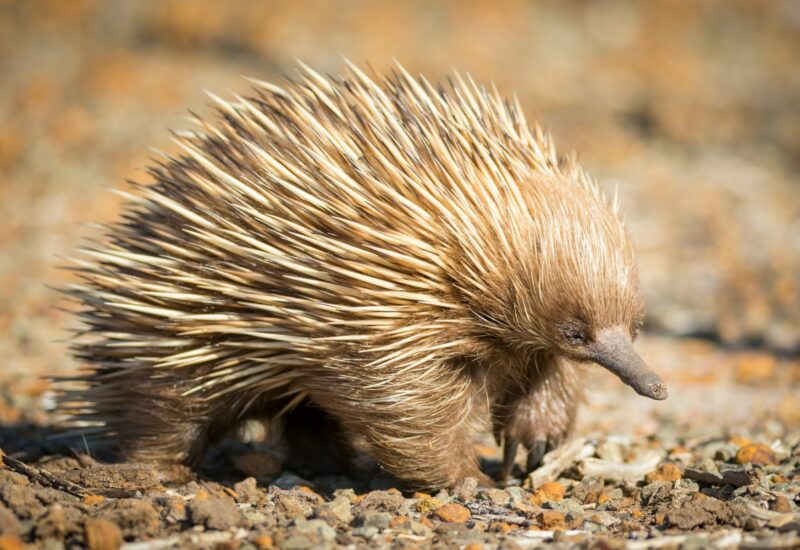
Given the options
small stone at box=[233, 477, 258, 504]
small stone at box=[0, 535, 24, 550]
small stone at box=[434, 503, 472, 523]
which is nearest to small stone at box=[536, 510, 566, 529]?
small stone at box=[434, 503, 472, 523]

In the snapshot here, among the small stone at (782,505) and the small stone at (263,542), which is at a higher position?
the small stone at (782,505)

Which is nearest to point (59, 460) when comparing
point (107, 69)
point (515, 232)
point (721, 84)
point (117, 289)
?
point (117, 289)

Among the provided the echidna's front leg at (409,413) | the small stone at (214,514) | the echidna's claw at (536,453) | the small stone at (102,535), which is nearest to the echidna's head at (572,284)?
the echidna's front leg at (409,413)

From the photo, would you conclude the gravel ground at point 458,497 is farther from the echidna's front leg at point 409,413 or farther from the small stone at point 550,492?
the echidna's front leg at point 409,413

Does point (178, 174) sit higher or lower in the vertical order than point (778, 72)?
lower

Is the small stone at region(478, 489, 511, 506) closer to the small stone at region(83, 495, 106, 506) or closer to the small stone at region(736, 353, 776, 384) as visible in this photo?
the small stone at region(83, 495, 106, 506)

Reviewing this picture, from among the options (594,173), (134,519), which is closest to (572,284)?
(134,519)

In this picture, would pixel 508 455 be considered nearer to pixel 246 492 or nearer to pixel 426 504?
pixel 426 504

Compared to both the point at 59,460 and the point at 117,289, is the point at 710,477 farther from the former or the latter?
the point at 59,460
